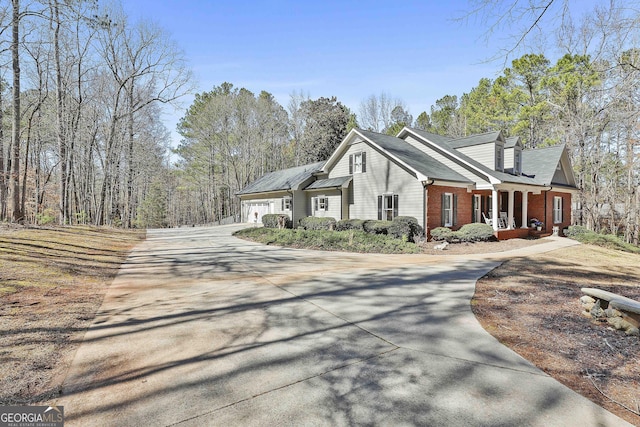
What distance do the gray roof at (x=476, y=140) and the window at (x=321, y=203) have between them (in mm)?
8643

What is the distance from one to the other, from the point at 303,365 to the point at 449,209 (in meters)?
14.9

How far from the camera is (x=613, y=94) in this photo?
6.58m

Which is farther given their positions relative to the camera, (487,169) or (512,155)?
(512,155)

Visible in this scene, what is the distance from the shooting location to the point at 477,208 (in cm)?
1777

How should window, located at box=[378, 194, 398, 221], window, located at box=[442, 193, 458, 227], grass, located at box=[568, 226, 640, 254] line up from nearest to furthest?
window, located at box=[442, 193, 458, 227] → grass, located at box=[568, 226, 640, 254] → window, located at box=[378, 194, 398, 221]

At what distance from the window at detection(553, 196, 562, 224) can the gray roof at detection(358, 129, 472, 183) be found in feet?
29.7

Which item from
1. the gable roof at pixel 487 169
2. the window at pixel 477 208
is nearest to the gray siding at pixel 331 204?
the gable roof at pixel 487 169

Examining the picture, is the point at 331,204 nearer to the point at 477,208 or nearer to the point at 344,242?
the point at 344,242

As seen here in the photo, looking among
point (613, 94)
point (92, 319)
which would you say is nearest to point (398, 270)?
point (613, 94)

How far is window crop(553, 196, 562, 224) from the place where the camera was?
21109 millimetres

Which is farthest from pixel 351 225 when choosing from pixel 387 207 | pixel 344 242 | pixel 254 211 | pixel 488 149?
pixel 254 211

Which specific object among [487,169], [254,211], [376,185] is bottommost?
[254,211]

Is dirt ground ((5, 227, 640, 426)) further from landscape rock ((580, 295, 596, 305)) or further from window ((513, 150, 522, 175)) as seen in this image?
window ((513, 150, 522, 175))

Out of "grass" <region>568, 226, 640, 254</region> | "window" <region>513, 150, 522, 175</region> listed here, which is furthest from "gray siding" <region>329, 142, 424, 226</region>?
"grass" <region>568, 226, 640, 254</region>
